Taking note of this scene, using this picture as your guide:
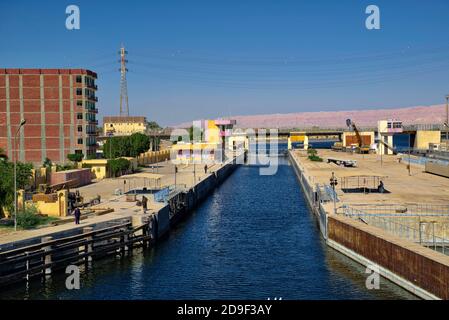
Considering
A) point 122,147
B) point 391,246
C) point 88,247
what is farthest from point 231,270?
point 122,147

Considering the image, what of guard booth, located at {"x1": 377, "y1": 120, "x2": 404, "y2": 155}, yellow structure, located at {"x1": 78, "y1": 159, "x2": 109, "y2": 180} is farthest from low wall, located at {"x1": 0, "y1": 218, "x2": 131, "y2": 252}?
guard booth, located at {"x1": 377, "y1": 120, "x2": 404, "y2": 155}

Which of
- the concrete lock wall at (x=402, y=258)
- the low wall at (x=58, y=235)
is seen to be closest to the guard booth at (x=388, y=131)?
the concrete lock wall at (x=402, y=258)

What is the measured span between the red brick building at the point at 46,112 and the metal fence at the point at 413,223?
67.6 metres

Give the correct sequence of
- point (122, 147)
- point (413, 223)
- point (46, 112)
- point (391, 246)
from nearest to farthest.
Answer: point (391, 246) < point (413, 223) < point (122, 147) < point (46, 112)

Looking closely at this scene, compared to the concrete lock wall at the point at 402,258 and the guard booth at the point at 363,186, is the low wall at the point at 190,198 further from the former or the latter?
the concrete lock wall at the point at 402,258

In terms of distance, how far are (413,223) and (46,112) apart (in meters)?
74.6

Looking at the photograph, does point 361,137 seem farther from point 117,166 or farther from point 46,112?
point 117,166

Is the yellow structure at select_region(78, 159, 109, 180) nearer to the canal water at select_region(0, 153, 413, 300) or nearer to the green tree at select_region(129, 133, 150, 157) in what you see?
the green tree at select_region(129, 133, 150, 157)

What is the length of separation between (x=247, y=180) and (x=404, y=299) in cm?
7136

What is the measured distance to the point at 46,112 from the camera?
9912 cm

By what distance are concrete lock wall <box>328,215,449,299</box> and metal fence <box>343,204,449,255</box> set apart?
2480 millimetres

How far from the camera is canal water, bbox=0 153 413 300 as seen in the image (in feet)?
92.4

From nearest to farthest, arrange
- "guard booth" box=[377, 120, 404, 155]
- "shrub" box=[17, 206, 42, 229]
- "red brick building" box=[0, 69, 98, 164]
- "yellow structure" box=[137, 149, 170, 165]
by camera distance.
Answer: "shrub" box=[17, 206, 42, 229]
"red brick building" box=[0, 69, 98, 164]
"yellow structure" box=[137, 149, 170, 165]
"guard booth" box=[377, 120, 404, 155]

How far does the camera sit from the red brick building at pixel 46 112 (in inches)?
3871
